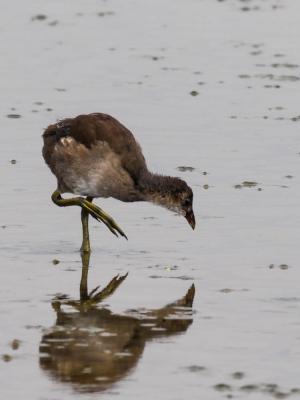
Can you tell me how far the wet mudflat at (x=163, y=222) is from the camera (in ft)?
39.3

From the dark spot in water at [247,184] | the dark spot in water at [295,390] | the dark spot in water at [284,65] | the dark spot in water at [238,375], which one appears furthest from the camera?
the dark spot in water at [284,65]

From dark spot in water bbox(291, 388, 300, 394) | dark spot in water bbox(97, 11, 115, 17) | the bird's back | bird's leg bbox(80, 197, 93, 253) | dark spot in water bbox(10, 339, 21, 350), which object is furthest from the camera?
dark spot in water bbox(97, 11, 115, 17)

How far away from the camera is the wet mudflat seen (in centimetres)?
1197

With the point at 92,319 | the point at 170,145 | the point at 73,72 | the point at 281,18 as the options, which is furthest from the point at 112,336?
the point at 281,18

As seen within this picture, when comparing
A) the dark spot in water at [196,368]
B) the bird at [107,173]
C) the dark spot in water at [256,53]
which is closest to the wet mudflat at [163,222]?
the dark spot in water at [196,368]

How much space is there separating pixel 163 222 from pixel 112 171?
161 centimetres

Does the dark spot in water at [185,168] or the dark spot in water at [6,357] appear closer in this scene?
the dark spot in water at [6,357]

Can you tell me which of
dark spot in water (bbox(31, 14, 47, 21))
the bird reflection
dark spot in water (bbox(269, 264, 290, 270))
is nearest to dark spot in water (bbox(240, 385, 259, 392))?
Answer: the bird reflection

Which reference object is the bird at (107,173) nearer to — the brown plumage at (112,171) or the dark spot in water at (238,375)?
the brown plumage at (112,171)

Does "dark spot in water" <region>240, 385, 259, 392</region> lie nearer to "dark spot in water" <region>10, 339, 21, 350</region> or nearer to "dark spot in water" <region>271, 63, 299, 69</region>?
"dark spot in water" <region>10, 339, 21, 350</region>

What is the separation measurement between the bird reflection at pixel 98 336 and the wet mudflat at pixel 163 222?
0.02m

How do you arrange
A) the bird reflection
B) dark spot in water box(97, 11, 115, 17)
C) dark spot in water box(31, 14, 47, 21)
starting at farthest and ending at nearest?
dark spot in water box(97, 11, 115, 17) → dark spot in water box(31, 14, 47, 21) → the bird reflection

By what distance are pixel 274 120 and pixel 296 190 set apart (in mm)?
3999

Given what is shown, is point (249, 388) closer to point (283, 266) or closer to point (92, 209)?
point (283, 266)
